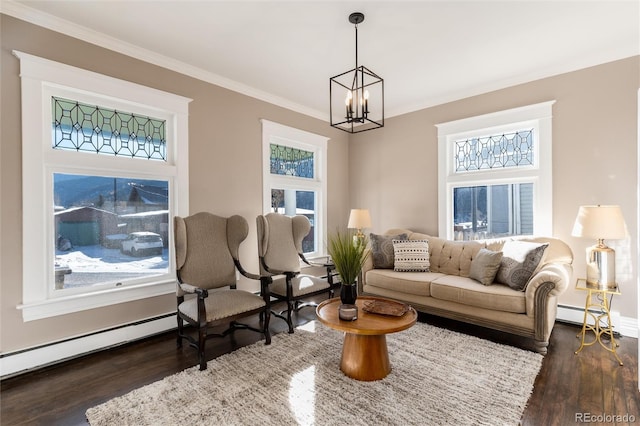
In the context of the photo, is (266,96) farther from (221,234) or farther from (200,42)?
(221,234)

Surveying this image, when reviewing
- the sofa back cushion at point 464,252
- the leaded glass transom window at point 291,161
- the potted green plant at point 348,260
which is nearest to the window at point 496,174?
the sofa back cushion at point 464,252

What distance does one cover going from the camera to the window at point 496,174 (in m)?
3.61

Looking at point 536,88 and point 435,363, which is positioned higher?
point 536,88

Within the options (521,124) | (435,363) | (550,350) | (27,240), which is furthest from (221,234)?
(521,124)

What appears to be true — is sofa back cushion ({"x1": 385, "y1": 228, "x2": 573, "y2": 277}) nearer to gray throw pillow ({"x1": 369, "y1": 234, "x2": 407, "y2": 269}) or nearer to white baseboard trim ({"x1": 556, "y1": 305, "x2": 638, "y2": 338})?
gray throw pillow ({"x1": 369, "y1": 234, "x2": 407, "y2": 269})

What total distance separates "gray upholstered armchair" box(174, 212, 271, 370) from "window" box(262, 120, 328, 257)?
3.21 feet

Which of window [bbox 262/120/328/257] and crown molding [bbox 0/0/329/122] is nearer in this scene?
crown molding [bbox 0/0/329/122]

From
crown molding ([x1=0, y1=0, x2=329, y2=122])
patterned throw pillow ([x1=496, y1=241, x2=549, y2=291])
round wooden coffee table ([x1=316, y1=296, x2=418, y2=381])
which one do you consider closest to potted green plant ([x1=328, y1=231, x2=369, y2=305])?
round wooden coffee table ([x1=316, y1=296, x2=418, y2=381])

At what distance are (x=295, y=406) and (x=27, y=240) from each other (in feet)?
8.09

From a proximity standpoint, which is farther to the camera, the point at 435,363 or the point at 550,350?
the point at 550,350

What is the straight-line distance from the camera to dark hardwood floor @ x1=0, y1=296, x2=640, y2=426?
192 cm

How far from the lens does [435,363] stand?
2.51 metres

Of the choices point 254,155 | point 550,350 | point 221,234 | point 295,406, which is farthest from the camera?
point 254,155

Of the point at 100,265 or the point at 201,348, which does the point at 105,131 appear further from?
the point at 201,348
